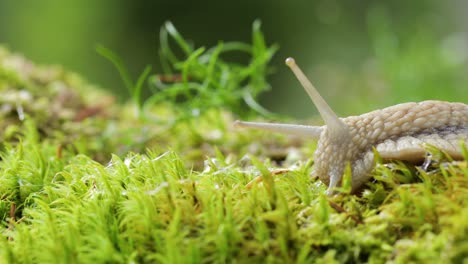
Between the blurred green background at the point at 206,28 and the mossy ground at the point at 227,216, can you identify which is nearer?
the mossy ground at the point at 227,216

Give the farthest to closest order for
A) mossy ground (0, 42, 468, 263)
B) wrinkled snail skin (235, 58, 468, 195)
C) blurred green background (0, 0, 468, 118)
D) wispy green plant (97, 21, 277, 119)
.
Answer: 1. blurred green background (0, 0, 468, 118)
2. wispy green plant (97, 21, 277, 119)
3. wrinkled snail skin (235, 58, 468, 195)
4. mossy ground (0, 42, 468, 263)

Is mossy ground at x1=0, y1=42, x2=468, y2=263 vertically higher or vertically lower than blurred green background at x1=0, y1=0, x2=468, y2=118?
lower

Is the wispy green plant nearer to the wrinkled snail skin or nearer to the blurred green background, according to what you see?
the wrinkled snail skin

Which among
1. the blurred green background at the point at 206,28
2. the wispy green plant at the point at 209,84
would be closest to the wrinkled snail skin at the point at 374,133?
the wispy green plant at the point at 209,84

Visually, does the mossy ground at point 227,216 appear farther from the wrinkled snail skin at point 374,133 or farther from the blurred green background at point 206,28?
the blurred green background at point 206,28

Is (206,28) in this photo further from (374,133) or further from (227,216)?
(227,216)

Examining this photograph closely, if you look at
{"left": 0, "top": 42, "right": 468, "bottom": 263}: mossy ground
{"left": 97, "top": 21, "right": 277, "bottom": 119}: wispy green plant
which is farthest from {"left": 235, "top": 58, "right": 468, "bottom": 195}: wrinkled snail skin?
{"left": 97, "top": 21, "right": 277, "bottom": 119}: wispy green plant

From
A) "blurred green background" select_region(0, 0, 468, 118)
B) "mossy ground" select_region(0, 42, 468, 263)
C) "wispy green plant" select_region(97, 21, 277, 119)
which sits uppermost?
"blurred green background" select_region(0, 0, 468, 118)

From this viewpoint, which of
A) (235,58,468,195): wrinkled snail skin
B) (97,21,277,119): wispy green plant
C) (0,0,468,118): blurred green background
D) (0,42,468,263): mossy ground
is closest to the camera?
(0,42,468,263): mossy ground

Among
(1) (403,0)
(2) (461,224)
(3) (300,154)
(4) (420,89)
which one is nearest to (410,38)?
(4) (420,89)

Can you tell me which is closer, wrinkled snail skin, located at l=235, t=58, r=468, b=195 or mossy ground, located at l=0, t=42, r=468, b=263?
mossy ground, located at l=0, t=42, r=468, b=263

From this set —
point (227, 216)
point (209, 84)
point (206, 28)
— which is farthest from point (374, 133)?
point (206, 28)
